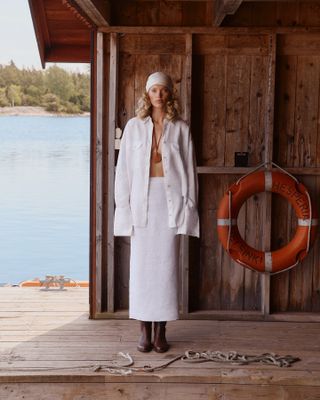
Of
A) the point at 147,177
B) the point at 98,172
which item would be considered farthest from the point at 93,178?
the point at 147,177

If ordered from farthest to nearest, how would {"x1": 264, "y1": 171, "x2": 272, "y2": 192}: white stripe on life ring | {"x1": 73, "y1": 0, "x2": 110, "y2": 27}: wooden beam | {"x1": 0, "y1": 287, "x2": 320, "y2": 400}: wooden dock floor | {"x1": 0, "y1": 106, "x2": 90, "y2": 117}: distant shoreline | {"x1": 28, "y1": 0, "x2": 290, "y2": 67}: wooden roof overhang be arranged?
{"x1": 0, "y1": 106, "x2": 90, "y2": 117}: distant shoreline → {"x1": 264, "y1": 171, "x2": 272, "y2": 192}: white stripe on life ring → {"x1": 28, "y1": 0, "x2": 290, "y2": 67}: wooden roof overhang → {"x1": 73, "y1": 0, "x2": 110, "y2": 27}: wooden beam → {"x1": 0, "y1": 287, "x2": 320, "y2": 400}: wooden dock floor

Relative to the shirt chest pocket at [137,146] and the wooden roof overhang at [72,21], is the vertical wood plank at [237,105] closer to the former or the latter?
the wooden roof overhang at [72,21]

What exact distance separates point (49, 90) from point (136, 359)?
13362 millimetres

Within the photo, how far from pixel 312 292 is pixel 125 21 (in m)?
2.10

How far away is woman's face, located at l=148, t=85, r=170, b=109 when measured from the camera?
3662 mm

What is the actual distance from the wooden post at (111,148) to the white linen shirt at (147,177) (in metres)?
0.64

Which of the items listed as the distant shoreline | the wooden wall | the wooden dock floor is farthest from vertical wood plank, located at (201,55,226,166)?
the distant shoreline

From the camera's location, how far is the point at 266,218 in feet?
14.5

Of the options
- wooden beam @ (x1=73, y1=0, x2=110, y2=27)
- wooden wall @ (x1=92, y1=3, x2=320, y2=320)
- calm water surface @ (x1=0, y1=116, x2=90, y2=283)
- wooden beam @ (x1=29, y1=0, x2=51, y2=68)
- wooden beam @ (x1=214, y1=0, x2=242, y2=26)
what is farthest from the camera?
calm water surface @ (x1=0, y1=116, x2=90, y2=283)

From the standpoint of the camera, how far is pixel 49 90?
53.5 ft

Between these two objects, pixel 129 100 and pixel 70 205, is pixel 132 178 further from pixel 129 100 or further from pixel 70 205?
pixel 70 205

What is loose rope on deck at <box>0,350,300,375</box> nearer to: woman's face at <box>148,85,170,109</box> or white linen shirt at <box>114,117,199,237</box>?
white linen shirt at <box>114,117,199,237</box>

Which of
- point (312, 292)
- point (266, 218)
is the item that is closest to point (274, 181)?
point (266, 218)

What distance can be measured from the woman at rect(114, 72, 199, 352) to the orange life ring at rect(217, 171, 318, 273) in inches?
21.6
